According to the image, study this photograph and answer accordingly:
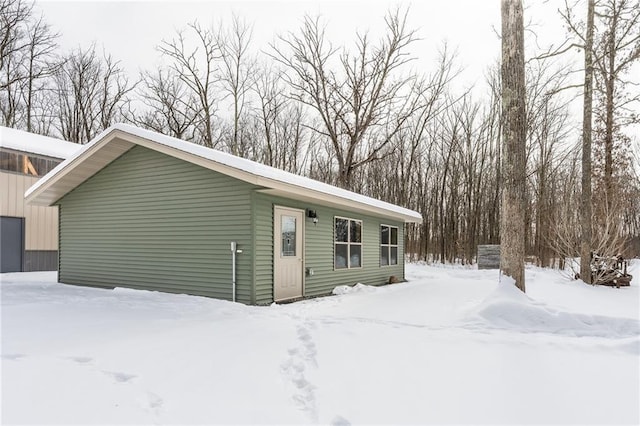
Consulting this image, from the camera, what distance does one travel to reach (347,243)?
9781mm

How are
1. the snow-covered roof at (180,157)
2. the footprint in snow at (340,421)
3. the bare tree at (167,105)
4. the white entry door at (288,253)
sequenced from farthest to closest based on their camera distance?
the bare tree at (167,105) < the white entry door at (288,253) < the snow-covered roof at (180,157) < the footprint in snow at (340,421)

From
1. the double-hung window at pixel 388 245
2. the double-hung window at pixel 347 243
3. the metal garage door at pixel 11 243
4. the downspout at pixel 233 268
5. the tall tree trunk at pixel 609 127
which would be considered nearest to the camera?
the downspout at pixel 233 268

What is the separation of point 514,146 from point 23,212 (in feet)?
42.7

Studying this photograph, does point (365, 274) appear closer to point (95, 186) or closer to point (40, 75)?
point (95, 186)

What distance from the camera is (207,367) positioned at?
3568 mm

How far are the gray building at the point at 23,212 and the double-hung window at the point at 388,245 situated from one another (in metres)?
10.1

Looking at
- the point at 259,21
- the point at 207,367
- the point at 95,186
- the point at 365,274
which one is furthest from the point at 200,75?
the point at 207,367

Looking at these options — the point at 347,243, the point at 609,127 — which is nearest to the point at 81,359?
the point at 347,243

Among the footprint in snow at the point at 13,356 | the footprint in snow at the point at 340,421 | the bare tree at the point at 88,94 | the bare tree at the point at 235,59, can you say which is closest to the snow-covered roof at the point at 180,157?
the footprint in snow at the point at 13,356

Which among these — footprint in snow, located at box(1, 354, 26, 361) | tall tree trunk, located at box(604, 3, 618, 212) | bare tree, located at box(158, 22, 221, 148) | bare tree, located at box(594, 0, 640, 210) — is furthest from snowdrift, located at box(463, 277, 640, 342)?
bare tree, located at box(158, 22, 221, 148)

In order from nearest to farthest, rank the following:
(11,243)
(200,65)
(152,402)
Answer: (152,402)
(11,243)
(200,65)

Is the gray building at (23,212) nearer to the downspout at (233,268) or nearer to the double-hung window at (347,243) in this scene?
the downspout at (233,268)

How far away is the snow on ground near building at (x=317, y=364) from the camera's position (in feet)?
8.92

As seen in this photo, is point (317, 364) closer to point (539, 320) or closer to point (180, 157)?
point (539, 320)
